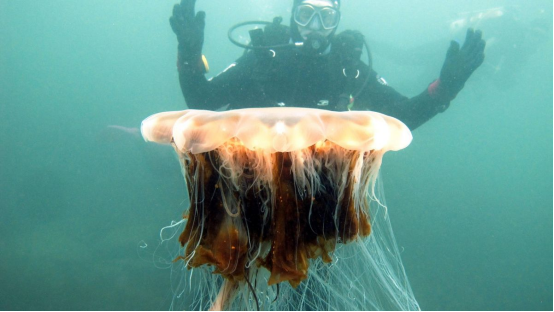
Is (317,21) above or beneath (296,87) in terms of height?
above

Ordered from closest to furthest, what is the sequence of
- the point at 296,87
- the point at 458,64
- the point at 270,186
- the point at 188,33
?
the point at 270,186
the point at 296,87
the point at 188,33
the point at 458,64

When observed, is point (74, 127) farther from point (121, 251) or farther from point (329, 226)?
point (329, 226)

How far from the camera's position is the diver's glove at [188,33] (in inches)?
190

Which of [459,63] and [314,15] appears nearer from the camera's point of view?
[459,63]

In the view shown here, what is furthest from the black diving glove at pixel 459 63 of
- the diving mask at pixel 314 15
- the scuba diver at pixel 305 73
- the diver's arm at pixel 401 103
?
the diving mask at pixel 314 15

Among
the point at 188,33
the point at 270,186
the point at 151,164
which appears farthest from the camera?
the point at 151,164

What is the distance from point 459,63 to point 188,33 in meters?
4.30

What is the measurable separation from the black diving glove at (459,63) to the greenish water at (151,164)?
4.57 m

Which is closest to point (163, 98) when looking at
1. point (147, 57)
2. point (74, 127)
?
point (74, 127)

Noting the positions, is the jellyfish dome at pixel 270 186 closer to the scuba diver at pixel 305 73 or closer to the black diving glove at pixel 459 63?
the scuba diver at pixel 305 73

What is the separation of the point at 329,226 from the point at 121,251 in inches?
551

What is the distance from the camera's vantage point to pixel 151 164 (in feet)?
40.0

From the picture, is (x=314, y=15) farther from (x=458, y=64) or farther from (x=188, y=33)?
(x=458, y=64)

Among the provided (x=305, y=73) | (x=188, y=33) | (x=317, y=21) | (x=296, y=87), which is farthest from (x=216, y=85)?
(x=317, y=21)
